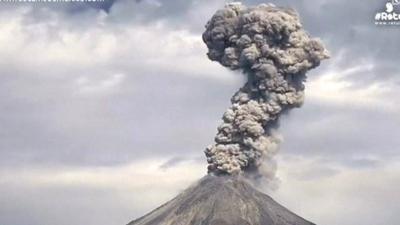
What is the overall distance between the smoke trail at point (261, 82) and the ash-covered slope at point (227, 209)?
4.68 meters

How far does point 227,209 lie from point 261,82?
776 inches

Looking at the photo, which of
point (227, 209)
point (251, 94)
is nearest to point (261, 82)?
point (251, 94)

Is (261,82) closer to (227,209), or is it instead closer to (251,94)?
(251,94)

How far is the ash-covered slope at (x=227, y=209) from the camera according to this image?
72250 mm

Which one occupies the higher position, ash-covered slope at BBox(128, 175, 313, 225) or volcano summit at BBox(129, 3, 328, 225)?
volcano summit at BBox(129, 3, 328, 225)

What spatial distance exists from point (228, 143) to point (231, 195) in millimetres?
9825

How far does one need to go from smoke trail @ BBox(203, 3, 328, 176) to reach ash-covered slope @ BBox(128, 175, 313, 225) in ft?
15.4

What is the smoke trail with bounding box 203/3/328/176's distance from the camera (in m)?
65.8

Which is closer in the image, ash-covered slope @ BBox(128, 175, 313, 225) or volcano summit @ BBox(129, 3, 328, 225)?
volcano summit @ BBox(129, 3, 328, 225)

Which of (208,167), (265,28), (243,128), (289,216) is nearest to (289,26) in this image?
(265,28)

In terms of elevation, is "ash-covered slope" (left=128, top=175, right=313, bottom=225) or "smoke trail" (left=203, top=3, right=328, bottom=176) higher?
"smoke trail" (left=203, top=3, right=328, bottom=176)

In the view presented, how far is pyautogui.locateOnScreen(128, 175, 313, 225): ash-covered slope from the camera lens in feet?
237

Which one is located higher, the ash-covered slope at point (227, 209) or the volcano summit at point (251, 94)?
the volcano summit at point (251, 94)

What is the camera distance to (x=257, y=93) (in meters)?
68.0
